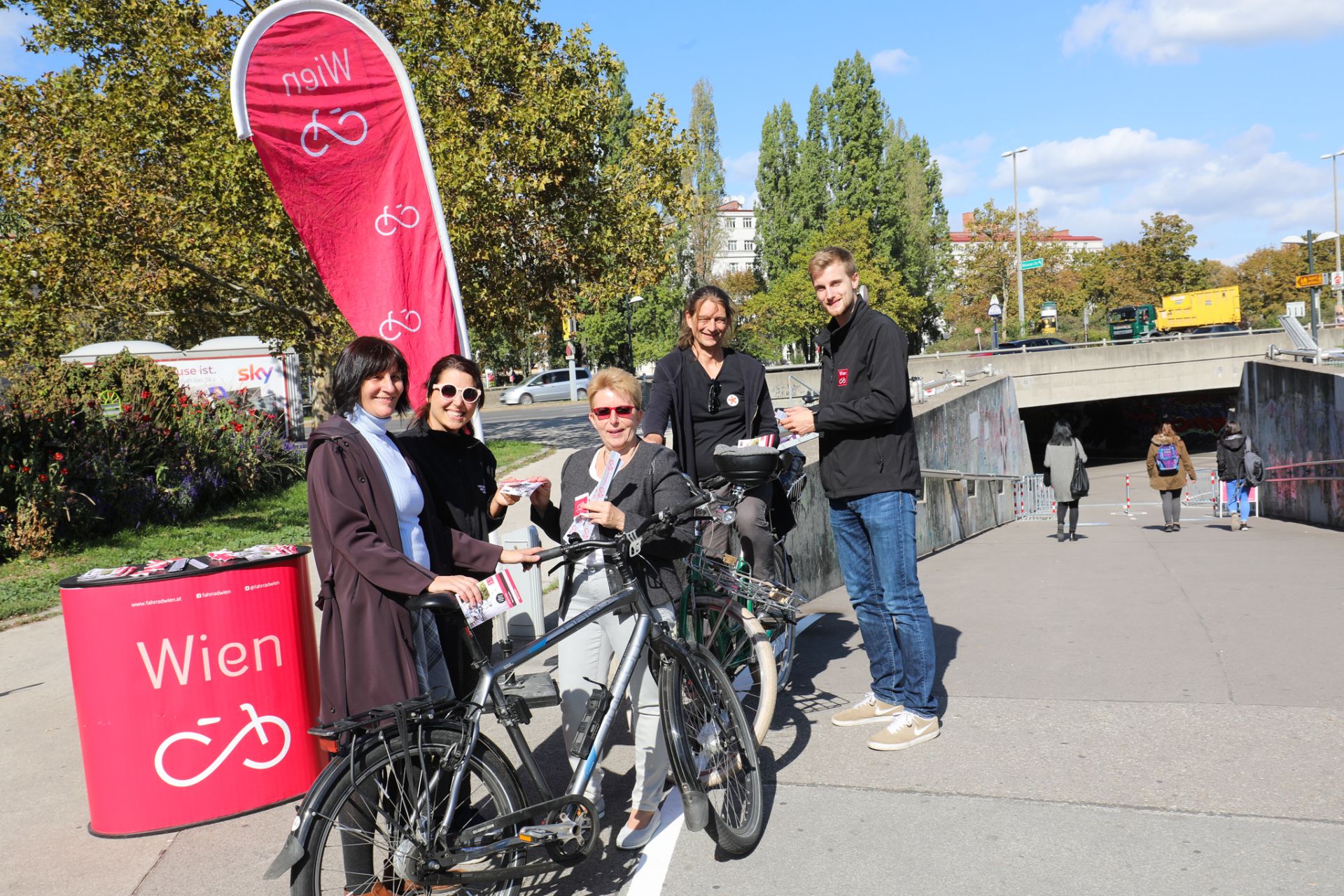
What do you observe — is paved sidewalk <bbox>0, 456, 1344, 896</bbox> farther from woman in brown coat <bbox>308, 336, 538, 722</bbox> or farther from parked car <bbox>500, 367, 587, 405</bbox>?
parked car <bbox>500, 367, 587, 405</bbox>

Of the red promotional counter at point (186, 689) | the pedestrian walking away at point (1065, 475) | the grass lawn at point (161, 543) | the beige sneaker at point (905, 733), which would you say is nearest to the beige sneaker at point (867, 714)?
the beige sneaker at point (905, 733)

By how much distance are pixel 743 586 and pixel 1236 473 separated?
14.7 meters

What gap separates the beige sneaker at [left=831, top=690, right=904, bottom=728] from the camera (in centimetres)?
478

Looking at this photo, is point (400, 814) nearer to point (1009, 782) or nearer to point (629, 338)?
point (1009, 782)

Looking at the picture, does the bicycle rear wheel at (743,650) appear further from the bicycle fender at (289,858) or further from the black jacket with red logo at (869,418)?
the bicycle fender at (289,858)

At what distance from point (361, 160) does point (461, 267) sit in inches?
524

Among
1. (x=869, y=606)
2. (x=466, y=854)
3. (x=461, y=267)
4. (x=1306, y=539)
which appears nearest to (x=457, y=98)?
(x=461, y=267)

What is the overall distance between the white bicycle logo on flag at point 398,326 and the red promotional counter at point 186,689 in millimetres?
1985

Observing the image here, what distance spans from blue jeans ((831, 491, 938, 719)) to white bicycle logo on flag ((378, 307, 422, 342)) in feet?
8.58

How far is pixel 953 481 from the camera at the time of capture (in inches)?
586

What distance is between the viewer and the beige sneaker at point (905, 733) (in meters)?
4.46

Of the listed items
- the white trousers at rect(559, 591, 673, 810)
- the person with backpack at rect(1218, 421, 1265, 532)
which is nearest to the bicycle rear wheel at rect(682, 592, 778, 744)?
the white trousers at rect(559, 591, 673, 810)

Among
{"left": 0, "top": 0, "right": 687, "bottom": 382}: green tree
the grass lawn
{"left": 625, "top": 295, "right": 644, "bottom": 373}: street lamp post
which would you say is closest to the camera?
the grass lawn

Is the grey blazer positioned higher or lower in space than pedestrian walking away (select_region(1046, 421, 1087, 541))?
higher
